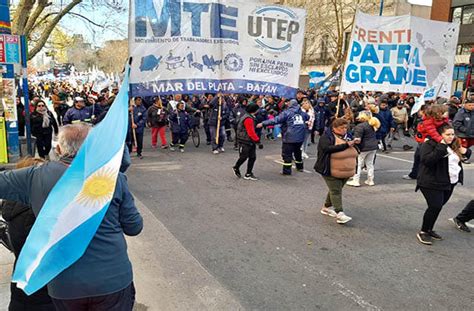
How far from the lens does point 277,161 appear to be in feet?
34.4

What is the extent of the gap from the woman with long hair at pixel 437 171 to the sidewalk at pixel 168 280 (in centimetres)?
283

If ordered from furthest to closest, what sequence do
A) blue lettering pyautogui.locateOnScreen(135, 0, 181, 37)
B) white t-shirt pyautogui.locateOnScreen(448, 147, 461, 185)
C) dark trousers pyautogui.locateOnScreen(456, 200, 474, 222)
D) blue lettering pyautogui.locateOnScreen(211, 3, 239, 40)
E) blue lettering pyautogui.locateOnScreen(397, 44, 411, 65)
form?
blue lettering pyautogui.locateOnScreen(397, 44, 411, 65) → blue lettering pyautogui.locateOnScreen(211, 3, 239, 40) → blue lettering pyautogui.locateOnScreen(135, 0, 181, 37) → dark trousers pyautogui.locateOnScreen(456, 200, 474, 222) → white t-shirt pyautogui.locateOnScreen(448, 147, 461, 185)

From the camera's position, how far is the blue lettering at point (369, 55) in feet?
30.0

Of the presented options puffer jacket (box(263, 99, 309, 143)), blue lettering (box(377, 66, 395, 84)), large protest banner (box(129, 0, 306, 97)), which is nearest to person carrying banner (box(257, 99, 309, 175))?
puffer jacket (box(263, 99, 309, 143))

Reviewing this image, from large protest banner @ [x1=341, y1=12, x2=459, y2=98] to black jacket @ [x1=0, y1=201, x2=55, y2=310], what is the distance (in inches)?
299

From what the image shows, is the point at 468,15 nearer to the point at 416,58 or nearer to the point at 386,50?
the point at 416,58

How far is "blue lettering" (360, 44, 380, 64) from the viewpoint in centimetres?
913

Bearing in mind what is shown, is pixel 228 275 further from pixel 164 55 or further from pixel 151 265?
pixel 164 55

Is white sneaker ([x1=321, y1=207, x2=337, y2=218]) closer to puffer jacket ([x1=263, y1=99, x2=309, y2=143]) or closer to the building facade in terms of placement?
puffer jacket ([x1=263, y1=99, x2=309, y2=143])

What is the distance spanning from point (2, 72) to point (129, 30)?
3.37 metres

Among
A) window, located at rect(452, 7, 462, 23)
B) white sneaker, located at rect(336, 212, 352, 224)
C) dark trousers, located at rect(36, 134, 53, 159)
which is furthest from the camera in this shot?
window, located at rect(452, 7, 462, 23)

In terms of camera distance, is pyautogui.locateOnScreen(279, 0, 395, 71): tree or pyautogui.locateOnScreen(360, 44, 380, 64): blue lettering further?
pyautogui.locateOnScreen(279, 0, 395, 71): tree

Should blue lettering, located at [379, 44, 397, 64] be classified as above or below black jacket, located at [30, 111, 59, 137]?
above

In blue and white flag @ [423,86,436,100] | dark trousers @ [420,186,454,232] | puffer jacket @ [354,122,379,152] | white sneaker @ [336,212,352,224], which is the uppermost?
blue and white flag @ [423,86,436,100]
